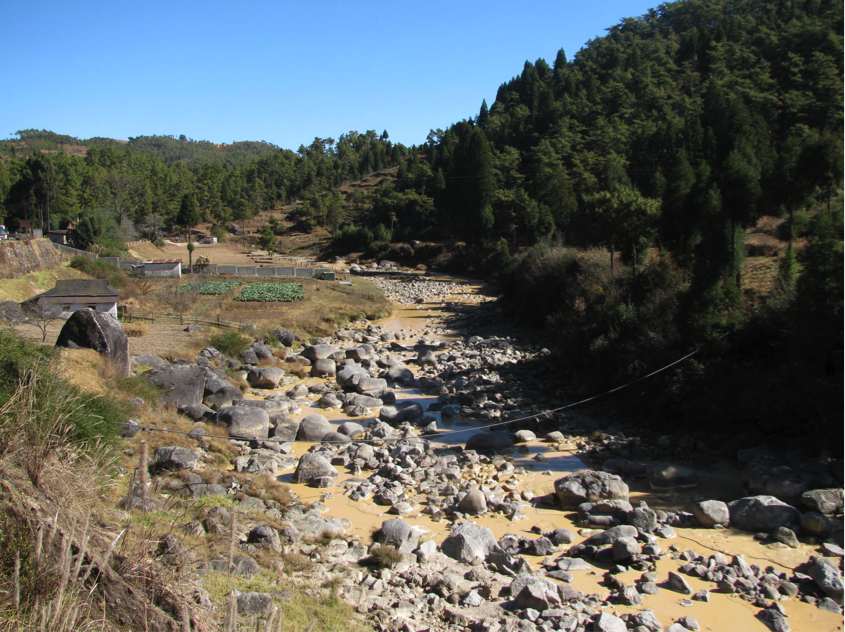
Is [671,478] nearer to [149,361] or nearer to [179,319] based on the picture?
[149,361]

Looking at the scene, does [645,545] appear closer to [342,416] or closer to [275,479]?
[275,479]

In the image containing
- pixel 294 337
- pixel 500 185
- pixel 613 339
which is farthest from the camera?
pixel 500 185

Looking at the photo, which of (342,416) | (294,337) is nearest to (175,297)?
(294,337)

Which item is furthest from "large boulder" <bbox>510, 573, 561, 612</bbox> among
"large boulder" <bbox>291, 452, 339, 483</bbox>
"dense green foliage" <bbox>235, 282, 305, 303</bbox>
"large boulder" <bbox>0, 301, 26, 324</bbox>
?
"dense green foliage" <bbox>235, 282, 305, 303</bbox>

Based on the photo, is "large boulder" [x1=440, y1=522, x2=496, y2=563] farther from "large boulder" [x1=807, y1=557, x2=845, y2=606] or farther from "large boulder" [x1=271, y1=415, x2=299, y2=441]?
"large boulder" [x1=271, y1=415, x2=299, y2=441]

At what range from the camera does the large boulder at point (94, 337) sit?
14.6 m

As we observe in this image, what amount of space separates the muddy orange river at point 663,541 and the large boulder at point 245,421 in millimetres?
1009

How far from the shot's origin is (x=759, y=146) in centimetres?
3041

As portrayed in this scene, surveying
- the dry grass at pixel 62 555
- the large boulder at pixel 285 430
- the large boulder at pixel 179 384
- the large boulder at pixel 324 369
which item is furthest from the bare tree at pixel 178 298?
the dry grass at pixel 62 555

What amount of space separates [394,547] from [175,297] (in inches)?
1014

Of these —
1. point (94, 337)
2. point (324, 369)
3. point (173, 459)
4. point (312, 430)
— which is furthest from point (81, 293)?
point (173, 459)

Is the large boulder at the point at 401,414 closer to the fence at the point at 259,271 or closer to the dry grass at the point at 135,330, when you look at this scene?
the dry grass at the point at 135,330

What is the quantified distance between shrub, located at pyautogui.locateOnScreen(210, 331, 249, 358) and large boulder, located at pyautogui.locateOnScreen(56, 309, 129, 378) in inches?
245

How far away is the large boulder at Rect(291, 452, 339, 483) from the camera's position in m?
12.2
